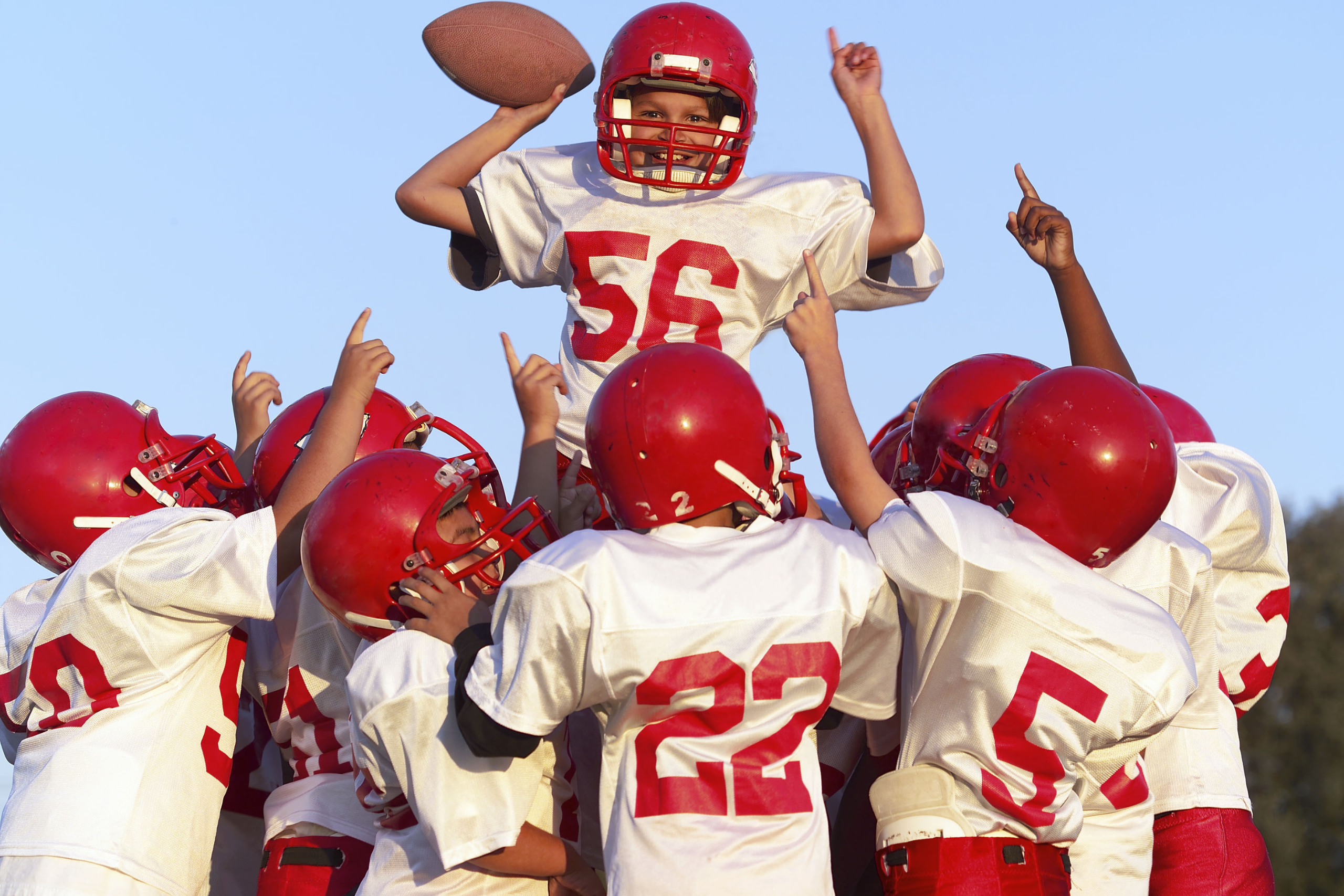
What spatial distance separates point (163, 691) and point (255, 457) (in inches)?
35.8

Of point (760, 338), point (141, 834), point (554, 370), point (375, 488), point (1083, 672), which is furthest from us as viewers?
point (760, 338)

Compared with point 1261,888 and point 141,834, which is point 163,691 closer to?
point 141,834

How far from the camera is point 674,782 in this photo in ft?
11.7

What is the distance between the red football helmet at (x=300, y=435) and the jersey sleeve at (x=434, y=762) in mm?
1224

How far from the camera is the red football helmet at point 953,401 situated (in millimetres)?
4625

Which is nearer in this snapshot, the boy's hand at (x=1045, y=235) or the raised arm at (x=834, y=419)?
the raised arm at (x=834, y=419)

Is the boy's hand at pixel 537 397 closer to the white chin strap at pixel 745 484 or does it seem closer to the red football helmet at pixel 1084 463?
the white chin strap at pixel 745 484

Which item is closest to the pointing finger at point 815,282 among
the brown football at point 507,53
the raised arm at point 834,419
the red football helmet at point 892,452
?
the raised arm at point 834,419

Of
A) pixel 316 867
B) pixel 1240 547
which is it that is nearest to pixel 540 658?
pixel 316 867

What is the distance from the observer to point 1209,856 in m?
4.62

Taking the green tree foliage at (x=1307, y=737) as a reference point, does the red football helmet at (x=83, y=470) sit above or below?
above

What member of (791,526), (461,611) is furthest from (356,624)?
(791,526)

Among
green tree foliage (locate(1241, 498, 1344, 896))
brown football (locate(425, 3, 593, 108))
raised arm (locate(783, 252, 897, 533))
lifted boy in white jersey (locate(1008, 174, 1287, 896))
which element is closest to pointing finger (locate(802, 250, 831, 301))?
raised arm (locate(783, 252, 897, 533))

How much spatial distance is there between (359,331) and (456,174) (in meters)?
0.86
